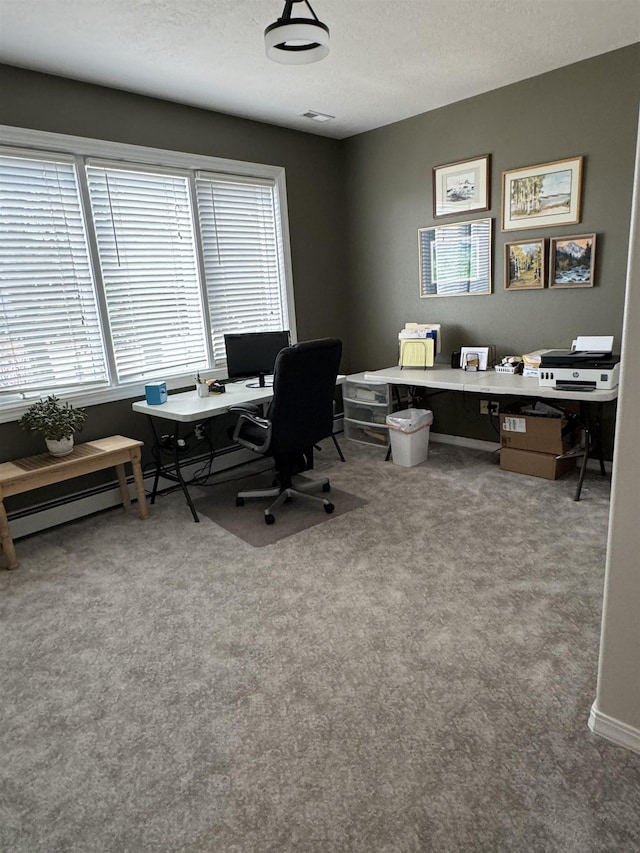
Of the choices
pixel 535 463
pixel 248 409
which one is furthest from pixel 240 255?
pixel 535 463

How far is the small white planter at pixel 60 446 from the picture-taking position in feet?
10.4

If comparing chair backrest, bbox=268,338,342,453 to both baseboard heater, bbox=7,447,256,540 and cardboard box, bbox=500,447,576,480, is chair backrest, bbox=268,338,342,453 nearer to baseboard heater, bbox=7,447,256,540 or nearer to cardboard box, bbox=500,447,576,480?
baseboard heater, bbox=7,447,256,540

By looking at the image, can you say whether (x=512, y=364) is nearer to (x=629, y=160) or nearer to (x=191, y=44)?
(x=629, y=160)

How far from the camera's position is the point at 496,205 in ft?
13.1

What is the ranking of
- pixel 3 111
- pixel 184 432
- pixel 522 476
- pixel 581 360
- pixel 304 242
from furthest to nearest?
pixel 304 242 → pixel 184 432 → pixel 522 476 → pixel 581 360 → pixel 3 111

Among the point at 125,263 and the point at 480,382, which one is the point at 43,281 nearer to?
the point at 125,263

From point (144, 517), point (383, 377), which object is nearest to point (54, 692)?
point (144, 517)

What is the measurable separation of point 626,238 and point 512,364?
1.08 m

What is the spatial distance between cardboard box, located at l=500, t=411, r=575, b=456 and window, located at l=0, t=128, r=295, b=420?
2.23 m

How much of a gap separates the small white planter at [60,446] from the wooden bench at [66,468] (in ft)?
0.09

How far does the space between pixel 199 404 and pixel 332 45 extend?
7.41ft

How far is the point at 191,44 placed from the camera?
2842 mm

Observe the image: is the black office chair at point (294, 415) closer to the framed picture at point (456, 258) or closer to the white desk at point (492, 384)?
the white desk at point (492, 384)

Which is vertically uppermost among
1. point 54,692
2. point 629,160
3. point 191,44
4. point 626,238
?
point 191,44
